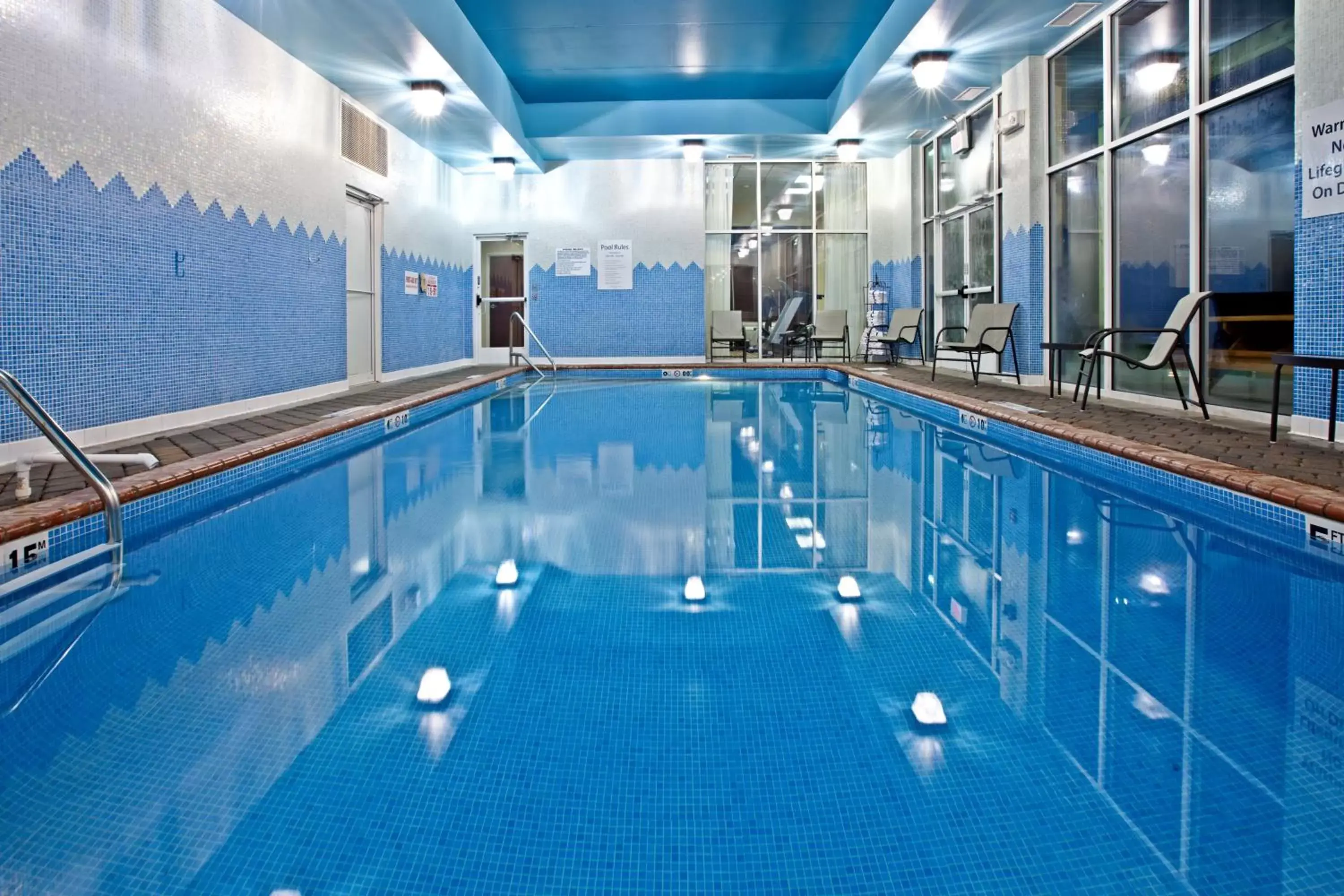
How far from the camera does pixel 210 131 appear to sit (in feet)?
18.1

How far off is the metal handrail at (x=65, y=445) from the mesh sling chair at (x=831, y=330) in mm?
9269

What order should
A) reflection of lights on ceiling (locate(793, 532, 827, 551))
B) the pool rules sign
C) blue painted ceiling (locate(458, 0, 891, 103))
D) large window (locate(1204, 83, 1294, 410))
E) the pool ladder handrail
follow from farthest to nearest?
the pool ladder handrail
blue painted ceiling (locate(458, 0, 891, 103))
large window (locate(1204, 83, 1294, 410))
the pool rules sign
reflection of lights on ceiling (locate(793, 532, 827, 551))

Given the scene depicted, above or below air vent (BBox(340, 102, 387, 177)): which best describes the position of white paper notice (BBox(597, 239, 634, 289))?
below

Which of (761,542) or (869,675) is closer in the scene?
(869,675)

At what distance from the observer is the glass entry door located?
8914 mm

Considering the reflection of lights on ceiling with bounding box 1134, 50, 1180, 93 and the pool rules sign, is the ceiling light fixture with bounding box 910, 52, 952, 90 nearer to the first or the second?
the reflection of lights on ceiling with bounding box 1134, 50, 1180, 93

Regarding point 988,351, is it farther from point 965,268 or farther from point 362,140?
point 362,140

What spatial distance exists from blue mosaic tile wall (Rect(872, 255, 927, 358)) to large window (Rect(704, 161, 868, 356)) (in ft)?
0.82

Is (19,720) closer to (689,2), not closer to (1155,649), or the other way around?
(1155,649)

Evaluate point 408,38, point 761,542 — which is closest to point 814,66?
point 408,38

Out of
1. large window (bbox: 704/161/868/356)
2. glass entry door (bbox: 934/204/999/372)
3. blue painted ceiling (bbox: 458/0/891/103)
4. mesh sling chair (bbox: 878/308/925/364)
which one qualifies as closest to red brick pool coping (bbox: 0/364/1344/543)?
glass entry door (bbox: 934/204/999/372)

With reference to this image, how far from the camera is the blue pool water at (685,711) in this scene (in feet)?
4.13

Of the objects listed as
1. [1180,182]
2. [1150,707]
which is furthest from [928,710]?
[1180,182]

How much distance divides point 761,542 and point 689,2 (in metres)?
5.43
